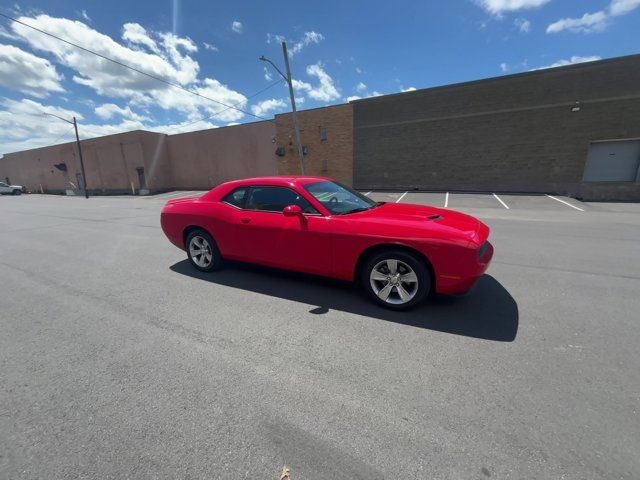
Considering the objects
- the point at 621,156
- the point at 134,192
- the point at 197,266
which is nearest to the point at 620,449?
the point at 197,266

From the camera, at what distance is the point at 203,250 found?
4.58 m

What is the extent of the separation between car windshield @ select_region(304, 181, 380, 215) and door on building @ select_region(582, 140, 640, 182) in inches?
744

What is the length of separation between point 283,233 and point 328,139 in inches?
731

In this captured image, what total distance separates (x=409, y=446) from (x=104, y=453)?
1.77 m

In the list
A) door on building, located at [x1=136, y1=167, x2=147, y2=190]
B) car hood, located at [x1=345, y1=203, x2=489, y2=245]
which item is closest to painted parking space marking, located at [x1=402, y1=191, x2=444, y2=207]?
car hood, located at [x1=345, y1=203, x2=489, y2=245]

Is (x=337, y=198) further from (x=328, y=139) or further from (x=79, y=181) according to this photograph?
(x=79, y=181)

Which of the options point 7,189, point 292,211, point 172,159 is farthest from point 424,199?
point 7,189

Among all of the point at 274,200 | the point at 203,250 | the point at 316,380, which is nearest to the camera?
the point at 316,380

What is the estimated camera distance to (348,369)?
2.30m

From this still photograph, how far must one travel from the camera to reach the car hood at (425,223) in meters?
2.89

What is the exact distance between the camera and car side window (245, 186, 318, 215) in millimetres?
3656

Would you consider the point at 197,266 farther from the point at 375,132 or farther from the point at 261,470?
the point at 375,132

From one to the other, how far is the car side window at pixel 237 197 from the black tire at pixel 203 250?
673mm

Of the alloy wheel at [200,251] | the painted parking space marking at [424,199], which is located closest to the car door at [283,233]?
the alloy wheel at [200,251]
